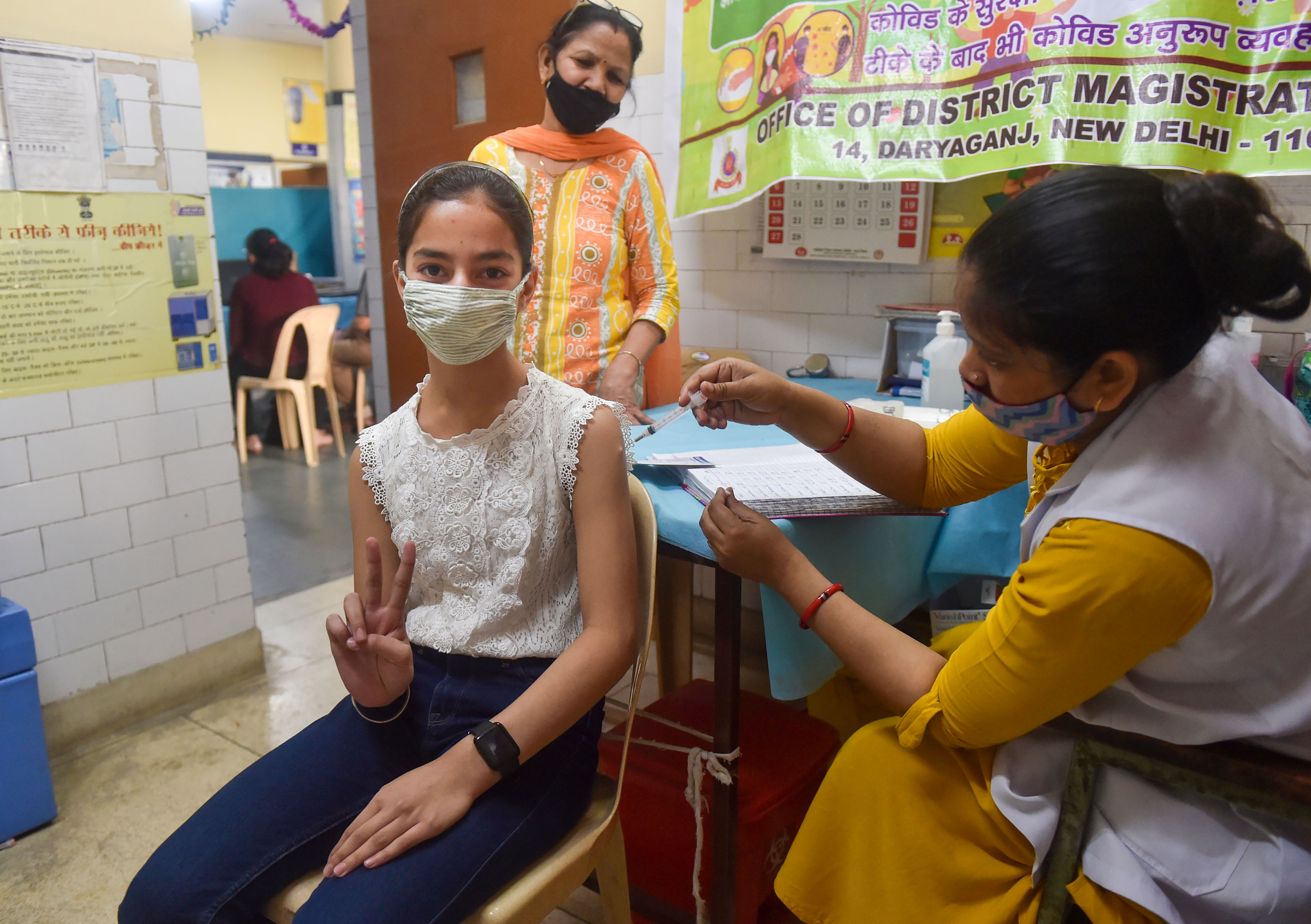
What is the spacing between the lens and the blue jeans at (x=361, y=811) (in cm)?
96

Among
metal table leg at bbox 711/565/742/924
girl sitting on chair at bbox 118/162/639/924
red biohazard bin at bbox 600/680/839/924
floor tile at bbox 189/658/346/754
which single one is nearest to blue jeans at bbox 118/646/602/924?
girl sitting on chair at bbox 118/162/639/924

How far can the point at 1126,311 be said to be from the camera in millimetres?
830

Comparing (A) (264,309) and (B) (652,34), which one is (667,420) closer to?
(B) (652,34)

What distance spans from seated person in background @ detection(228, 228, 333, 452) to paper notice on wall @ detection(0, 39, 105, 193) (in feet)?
10.2

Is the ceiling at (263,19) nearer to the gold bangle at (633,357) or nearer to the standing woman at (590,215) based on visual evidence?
the standing woman at (590,215)

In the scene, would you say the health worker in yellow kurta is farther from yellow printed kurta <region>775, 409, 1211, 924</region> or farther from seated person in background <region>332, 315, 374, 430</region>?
seated person in background <region>332, 315, 374, 430</region>

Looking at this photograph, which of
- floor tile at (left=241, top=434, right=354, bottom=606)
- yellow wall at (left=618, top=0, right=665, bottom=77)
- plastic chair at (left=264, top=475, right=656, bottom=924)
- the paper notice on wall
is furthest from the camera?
floor tile at (left=241, top=434, right=354, bottom=606)

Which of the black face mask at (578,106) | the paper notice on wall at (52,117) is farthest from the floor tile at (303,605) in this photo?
the black face mask at (578,106)

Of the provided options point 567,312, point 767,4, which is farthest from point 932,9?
point 567,312

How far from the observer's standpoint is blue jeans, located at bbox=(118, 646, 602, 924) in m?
0.96

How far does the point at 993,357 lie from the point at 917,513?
0.43 meters

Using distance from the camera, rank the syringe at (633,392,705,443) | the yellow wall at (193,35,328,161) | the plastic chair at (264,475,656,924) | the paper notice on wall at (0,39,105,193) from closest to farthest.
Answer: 1. the plastic chair at (264,475,656,924)
2. the syringe at (633,392,705,443)
3. the paper notice on wall at (0,39,105,193)
4. the yellow wall at (193,35,328,161)

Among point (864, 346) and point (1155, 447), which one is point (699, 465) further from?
point (864, 346)

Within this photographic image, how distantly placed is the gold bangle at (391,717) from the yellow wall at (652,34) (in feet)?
6.88
